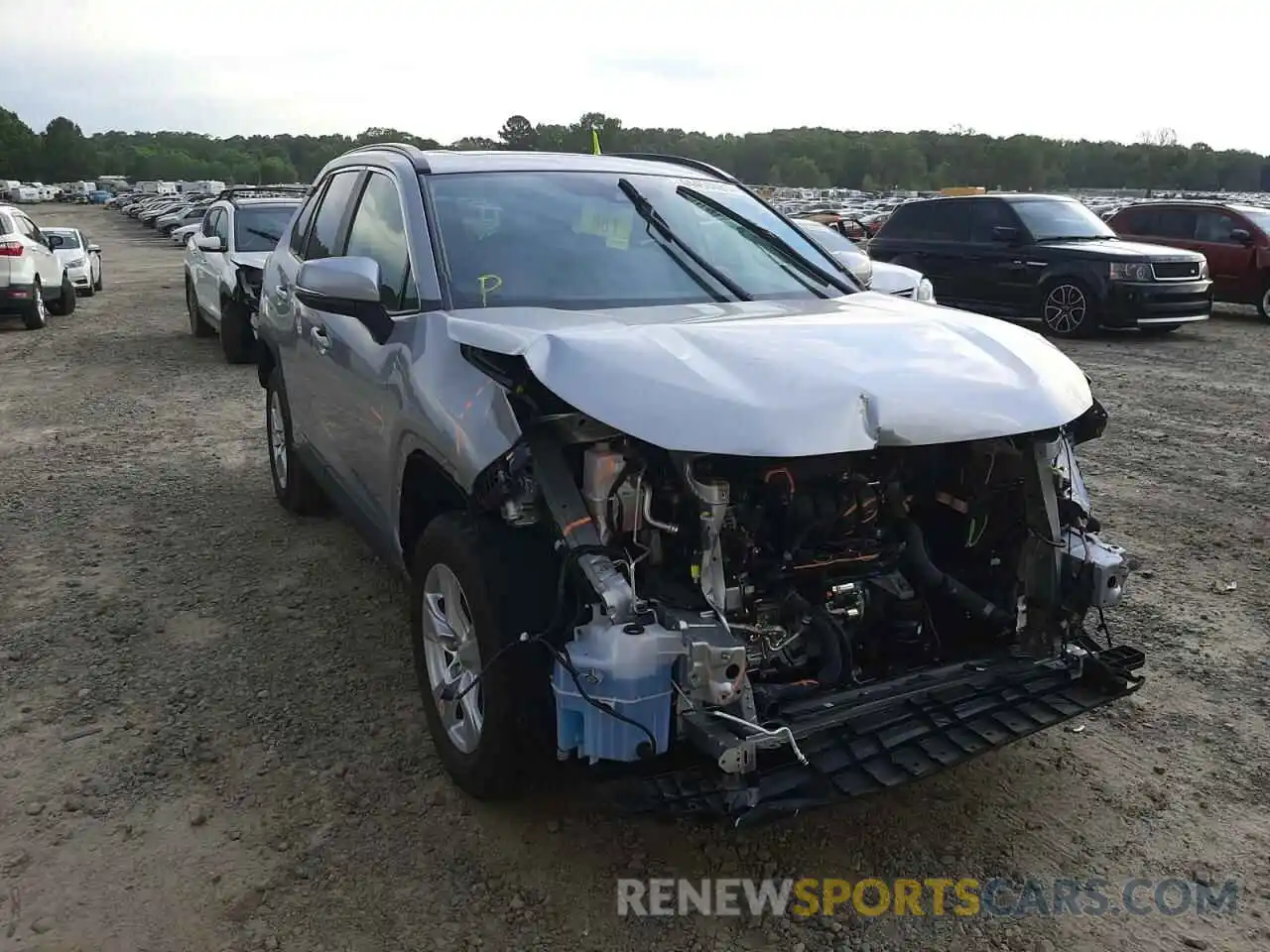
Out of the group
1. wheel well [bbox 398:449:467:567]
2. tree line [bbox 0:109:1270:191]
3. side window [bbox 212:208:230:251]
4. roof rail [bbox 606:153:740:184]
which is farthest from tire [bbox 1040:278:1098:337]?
tree line [bbox 0:109:1270:191]

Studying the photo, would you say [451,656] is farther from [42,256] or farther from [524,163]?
[42,256]

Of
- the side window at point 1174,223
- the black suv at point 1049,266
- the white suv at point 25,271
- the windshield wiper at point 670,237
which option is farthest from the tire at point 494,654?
the side window at point 1174,223

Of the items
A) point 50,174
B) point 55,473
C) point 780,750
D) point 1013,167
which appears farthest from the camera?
point 50,174

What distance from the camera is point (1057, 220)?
1352 centimetres

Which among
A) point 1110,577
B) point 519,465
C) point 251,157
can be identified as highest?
point 251,157

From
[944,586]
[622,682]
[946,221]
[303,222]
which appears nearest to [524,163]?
[303,222]

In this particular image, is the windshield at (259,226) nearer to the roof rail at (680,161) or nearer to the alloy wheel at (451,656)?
the roof rail at (680,161)

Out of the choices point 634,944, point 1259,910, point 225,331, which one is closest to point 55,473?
point 225,331

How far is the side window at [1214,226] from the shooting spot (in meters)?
14.9

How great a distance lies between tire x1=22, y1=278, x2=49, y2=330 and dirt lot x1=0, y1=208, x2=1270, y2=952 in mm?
9912

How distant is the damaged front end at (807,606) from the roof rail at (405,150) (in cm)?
138

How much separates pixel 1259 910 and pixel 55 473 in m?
6.98

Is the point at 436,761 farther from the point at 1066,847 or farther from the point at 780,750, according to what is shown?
the point at 1066,847

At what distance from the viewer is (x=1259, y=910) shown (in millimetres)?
2711
